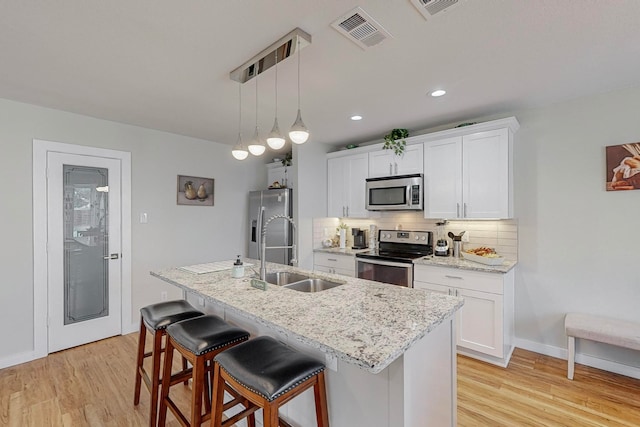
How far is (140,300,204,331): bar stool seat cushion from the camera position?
1.97 metres

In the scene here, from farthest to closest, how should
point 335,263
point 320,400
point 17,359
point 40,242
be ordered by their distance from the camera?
point 335,263
point 40,242
point 17,359
point 320,400

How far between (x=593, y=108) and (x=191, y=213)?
179 inches

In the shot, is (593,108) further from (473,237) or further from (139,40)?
(139,40)

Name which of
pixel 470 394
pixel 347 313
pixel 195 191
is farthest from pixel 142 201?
pixel 470 394

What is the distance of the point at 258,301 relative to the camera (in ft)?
5.29

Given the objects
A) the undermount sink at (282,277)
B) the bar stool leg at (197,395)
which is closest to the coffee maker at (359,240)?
the undermount sink at (282,277)

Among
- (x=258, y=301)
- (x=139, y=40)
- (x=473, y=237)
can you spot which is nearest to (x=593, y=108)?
(x=473, y=237)

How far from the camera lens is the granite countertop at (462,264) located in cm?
271

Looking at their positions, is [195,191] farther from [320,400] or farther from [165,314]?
[320,400]

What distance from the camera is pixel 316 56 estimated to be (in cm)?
199

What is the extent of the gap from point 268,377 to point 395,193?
9.09ft

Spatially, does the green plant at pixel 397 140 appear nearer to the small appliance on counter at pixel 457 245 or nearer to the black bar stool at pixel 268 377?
the small appliance on counter at pixel 457 245

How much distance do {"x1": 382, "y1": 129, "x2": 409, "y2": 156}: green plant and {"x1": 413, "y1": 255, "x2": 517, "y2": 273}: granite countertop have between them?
131 cm

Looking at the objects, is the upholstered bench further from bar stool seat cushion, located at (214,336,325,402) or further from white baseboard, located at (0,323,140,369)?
white baseboard, located at (0,323,140,369)
